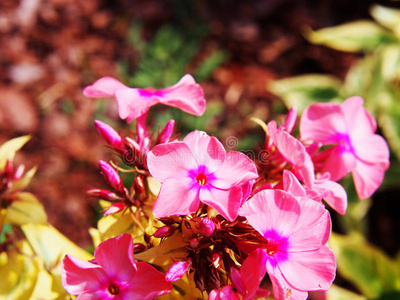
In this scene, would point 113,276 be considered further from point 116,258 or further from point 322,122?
point 322,122

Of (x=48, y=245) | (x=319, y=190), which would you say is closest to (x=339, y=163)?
(x=319, y=190)

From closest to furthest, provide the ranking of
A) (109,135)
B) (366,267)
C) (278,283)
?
(278,283) < (109,135) < (366,267)

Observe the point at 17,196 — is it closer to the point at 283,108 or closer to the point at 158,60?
the point at 158,60

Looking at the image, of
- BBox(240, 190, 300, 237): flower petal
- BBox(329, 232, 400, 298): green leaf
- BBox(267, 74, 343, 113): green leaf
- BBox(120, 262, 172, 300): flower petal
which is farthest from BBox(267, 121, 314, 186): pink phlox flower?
BBox(267, 74, 343, 113): green leaf

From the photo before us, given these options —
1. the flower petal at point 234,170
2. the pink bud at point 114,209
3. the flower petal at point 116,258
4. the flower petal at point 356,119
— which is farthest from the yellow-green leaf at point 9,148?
the flower petal at point 356,119

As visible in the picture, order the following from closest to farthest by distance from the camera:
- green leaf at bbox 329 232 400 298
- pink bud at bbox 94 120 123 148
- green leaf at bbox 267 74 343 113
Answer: pink bud at bbox 94 120 123 148 < green leaf at bbox 329 232 400 298 < green leaf at bbox 267 74 343 113

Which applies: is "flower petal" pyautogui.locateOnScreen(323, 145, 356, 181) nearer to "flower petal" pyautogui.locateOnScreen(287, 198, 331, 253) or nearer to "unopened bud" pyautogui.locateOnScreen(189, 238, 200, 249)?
"flower petal" pyautogui.locateOnScreen(287, 198, 331, 253)
